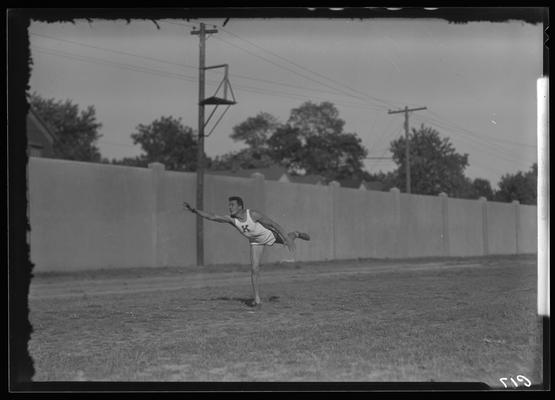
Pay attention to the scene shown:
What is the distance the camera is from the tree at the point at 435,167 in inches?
2285

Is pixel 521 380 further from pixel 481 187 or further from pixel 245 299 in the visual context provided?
pixel 481 187

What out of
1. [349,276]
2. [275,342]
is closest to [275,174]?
[349,276]

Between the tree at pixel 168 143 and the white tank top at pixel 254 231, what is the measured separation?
52.6 m

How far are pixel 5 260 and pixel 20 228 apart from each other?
104cm

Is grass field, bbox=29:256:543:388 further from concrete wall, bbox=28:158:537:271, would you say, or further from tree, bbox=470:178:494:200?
tree, bbox=470:178:494:200

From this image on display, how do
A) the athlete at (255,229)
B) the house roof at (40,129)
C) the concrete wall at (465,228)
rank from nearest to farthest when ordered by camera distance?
1. the athlete at (255,229)
2. the house roof at (40,129)
3. the concrete wall at (465,228)

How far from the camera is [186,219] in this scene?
71.5ft

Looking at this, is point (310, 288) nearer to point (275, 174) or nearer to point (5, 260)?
point (5, 260)

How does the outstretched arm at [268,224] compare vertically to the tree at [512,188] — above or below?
below

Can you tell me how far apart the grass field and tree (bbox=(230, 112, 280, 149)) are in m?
51.7

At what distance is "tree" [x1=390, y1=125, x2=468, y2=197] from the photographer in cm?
5803

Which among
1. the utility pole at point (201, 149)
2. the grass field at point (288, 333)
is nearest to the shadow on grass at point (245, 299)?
the grass field at point (288, 333)

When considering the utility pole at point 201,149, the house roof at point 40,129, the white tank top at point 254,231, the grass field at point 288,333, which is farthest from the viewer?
the house roof at point 40,129

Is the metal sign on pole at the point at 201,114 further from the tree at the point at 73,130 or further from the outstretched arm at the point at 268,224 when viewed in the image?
the tree at the point at 73,130
